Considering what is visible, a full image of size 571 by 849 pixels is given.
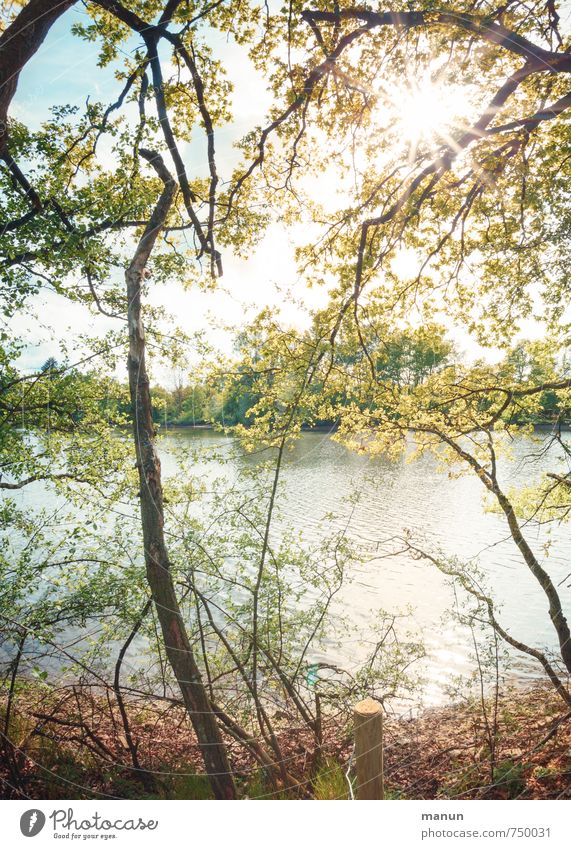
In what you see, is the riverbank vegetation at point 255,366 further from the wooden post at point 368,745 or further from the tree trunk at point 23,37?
the wooden post at point 368,745

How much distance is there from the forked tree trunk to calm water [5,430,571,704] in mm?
1014

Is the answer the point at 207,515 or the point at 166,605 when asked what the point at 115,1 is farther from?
the point at 166,605

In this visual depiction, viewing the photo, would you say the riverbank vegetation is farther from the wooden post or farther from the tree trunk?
the wooden post

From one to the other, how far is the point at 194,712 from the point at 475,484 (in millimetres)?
8240

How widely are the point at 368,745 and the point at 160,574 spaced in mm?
1346

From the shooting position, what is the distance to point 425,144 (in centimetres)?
359

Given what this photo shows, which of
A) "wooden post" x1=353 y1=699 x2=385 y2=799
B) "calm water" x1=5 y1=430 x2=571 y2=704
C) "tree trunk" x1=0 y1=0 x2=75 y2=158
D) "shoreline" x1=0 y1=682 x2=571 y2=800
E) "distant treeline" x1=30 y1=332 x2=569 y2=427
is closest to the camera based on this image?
"wooden post" x1=353 y1=699 x2=385 y2=799

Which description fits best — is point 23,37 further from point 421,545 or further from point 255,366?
point 421,545

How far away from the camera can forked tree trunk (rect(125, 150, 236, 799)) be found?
2.40 meters

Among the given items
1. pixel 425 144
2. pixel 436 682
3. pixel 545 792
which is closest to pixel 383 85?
pixel 425 144

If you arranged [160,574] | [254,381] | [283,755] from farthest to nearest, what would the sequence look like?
[254,381] < [283,755] < [160,574]

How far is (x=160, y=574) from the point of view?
94.6 inches

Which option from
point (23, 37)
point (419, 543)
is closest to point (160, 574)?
point (23, 37)

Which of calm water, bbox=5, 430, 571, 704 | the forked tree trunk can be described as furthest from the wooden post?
calm water, bbox=5, 430, 571, 704
